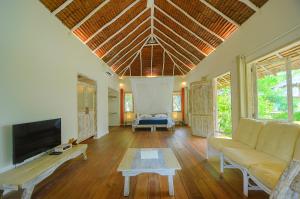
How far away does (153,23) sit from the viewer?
21.3 feet

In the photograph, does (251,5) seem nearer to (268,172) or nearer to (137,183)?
(268,172)

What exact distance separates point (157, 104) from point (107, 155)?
522cm

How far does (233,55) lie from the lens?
4492 millimetres

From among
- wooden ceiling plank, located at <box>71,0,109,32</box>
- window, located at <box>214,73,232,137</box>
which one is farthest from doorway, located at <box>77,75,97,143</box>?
window, located at <box>214,73,232,137</box>

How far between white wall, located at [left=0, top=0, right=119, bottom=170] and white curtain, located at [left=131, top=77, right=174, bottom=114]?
13.3 ft

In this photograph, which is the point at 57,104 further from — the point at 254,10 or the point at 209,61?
the point at 209,61

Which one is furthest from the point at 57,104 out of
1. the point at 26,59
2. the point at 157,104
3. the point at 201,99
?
the point at 157,104

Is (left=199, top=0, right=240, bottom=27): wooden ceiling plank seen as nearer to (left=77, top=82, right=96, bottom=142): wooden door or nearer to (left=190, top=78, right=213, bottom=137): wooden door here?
(left=190, top=78, right=213, bottom=137): wooden door

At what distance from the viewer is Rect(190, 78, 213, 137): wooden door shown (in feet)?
20.7

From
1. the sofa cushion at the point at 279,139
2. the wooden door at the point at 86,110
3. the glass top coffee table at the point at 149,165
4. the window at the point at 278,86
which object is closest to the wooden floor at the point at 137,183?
the glass top coffee table at the point at 149,165

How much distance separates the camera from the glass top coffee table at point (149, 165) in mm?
2250

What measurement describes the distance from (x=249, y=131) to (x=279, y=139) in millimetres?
835

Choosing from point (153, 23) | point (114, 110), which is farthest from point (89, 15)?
point (114, 110)

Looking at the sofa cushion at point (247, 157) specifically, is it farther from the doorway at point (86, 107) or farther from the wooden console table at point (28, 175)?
the doorway at point (86, 107)
